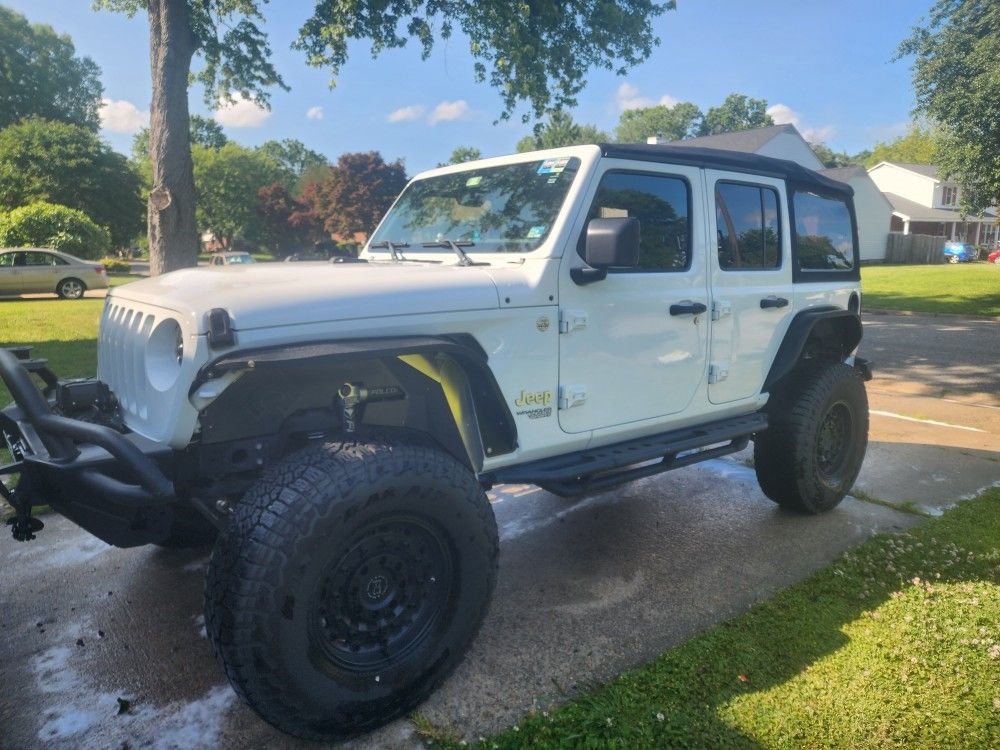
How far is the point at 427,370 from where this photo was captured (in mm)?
2746

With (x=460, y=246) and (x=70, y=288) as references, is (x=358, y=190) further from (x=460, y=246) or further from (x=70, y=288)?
(x=460, y=246)

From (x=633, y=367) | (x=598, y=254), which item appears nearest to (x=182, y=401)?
(x=598, y=254)

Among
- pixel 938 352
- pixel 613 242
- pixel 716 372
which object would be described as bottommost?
pixel 938 352

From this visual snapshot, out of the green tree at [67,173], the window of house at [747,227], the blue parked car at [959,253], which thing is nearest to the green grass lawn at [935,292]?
the window of house at [747,227]

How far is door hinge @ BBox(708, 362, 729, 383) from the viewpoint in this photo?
3.84 meters

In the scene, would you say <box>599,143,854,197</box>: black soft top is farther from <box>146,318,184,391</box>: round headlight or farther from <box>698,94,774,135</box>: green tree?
<box>698,94,774,135</box>: green tree

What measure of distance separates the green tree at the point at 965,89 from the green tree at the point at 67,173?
3369 centimetres

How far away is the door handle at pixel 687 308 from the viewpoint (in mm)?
3527

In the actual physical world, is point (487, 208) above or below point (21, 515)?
above

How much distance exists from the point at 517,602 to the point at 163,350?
1976mm

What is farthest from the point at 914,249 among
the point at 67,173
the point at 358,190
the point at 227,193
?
the point at 227,193

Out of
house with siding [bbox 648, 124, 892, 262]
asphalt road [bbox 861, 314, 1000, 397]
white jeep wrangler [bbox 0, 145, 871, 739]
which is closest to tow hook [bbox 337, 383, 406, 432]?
white jeep wrangler [bbox 0, 145, 871, 739]

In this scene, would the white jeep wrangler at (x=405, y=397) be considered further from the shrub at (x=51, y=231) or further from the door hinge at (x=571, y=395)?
the shrub at (x=51, y=231)

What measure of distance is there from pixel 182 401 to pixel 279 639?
0.82m
